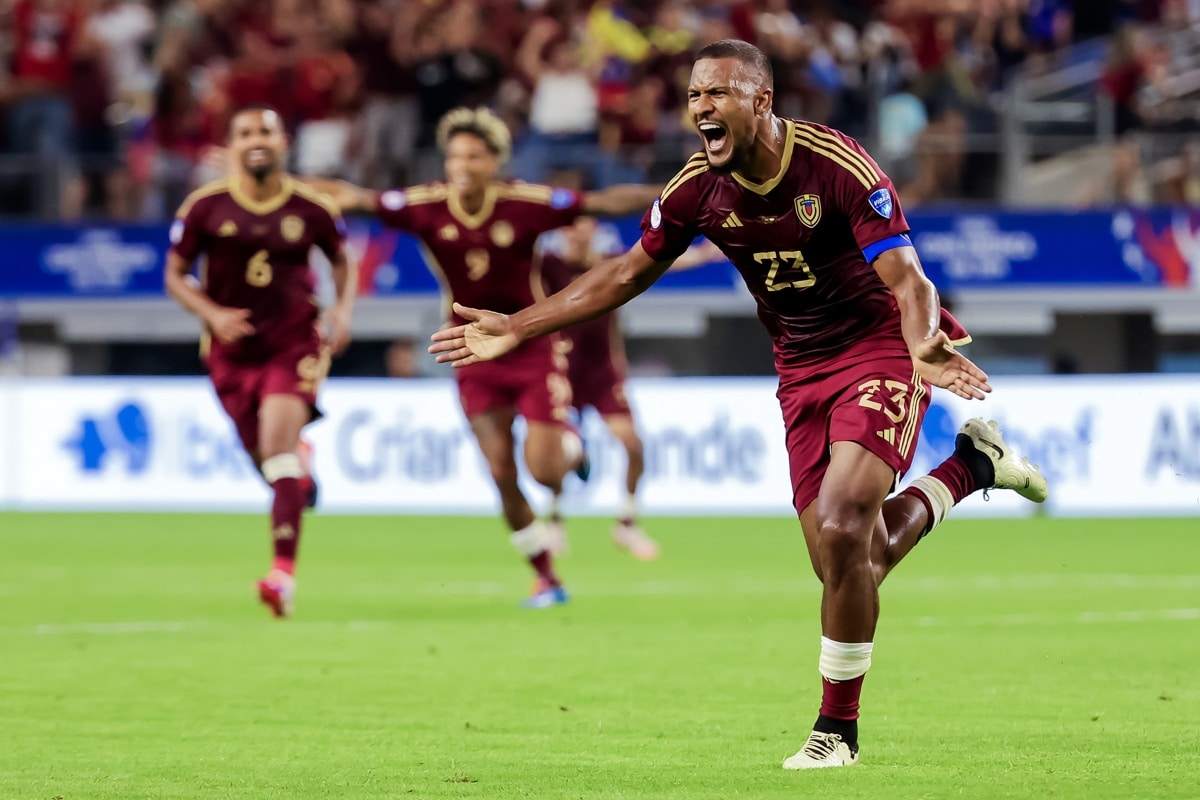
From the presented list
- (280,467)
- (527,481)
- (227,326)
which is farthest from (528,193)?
(527,481)

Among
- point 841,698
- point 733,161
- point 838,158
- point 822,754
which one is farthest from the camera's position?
point 838,158

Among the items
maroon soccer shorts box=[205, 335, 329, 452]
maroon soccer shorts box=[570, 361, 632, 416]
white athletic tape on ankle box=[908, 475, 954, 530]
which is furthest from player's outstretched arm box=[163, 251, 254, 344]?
maroon soccer shorts box=[570, 361, 632, 416]

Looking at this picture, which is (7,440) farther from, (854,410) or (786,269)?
(854,410)

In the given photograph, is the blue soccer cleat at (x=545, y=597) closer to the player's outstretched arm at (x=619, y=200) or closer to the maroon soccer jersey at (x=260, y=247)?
the maroon soccer jersey at (x=260, y=247)

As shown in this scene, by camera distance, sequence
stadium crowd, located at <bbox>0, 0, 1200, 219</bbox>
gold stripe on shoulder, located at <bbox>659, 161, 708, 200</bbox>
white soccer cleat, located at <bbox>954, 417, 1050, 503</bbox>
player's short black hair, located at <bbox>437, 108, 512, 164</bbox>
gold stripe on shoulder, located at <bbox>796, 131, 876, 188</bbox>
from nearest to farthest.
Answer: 1. gold stripe on shoulder, located at <bbox>796, 131, 876, 188</bbox>
2. gold stripe on shoulder, located at <bbox>659, 161, 708, 200</bbox>
3. white soccer cleat, located at <bbox>954, 417, 1050, 503</bbox>
4. player's short black hair, located at <bbox>437, 108, 512, 164</bbox>
5. stadium crowd, located at <bbox>0, 0, 1200, 219</bbox>

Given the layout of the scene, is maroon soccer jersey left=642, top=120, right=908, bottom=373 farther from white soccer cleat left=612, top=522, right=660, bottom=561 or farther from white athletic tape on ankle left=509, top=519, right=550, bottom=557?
white soccer cleat left=612, top=522, right=660, bottom=561

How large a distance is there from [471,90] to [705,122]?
53.5ft

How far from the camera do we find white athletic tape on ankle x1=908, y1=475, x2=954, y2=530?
7.13 m

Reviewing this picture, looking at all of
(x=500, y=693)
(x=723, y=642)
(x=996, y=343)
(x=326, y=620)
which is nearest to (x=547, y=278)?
(x=326, y=620)

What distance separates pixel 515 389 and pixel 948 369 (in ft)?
19.8

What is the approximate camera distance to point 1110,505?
63.5ft

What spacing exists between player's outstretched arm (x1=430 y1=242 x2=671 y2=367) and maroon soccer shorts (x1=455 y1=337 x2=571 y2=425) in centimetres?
488

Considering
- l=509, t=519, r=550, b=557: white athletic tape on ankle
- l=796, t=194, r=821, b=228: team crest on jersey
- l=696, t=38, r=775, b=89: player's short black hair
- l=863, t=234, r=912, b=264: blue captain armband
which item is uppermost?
l=696, t=38, r=775, b=89: player's short black hair

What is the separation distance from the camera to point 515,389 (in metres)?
11.5
